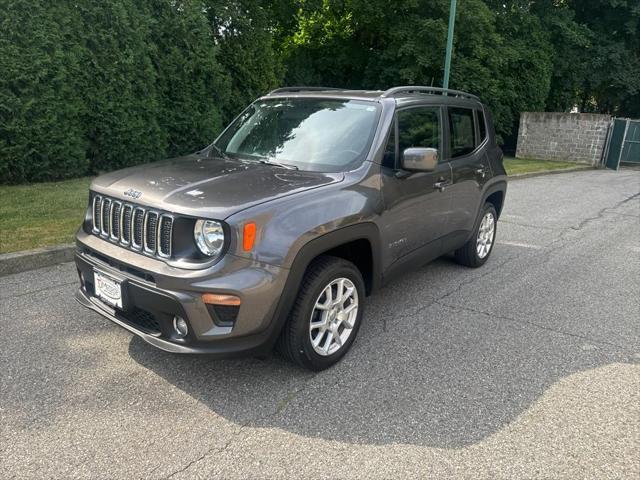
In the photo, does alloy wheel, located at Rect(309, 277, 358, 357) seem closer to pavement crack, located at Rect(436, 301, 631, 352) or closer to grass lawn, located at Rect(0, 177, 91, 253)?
pavement crack, located at Rect(436, 301, 631, 352)

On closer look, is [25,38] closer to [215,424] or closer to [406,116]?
[406,116]

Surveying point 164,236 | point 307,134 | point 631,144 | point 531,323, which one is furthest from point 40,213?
point 631,144

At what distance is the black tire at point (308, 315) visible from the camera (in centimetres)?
306

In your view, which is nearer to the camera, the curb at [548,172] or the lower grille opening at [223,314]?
the lower grille opening at [223,314]

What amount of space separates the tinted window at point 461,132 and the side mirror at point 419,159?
1232 millimetres

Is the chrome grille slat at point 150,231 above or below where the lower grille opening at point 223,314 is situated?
above

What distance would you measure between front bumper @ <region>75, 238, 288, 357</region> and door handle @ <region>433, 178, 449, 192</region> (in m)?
2.04

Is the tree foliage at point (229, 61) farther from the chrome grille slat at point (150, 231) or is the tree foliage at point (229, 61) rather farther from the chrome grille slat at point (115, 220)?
the chrome grille slat at point (150, 231)

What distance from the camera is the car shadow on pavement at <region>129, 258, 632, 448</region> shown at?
9.24 feet

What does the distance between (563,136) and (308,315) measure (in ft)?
62.2

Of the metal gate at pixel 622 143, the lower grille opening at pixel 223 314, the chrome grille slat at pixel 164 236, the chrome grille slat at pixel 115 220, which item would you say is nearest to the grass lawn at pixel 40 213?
the chrome grille slat at pixel 115 220

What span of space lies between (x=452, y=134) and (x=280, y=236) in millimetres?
2631

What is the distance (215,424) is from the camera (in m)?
2.77

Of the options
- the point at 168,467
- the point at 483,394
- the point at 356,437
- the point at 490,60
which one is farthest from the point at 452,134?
the point at 490,60
